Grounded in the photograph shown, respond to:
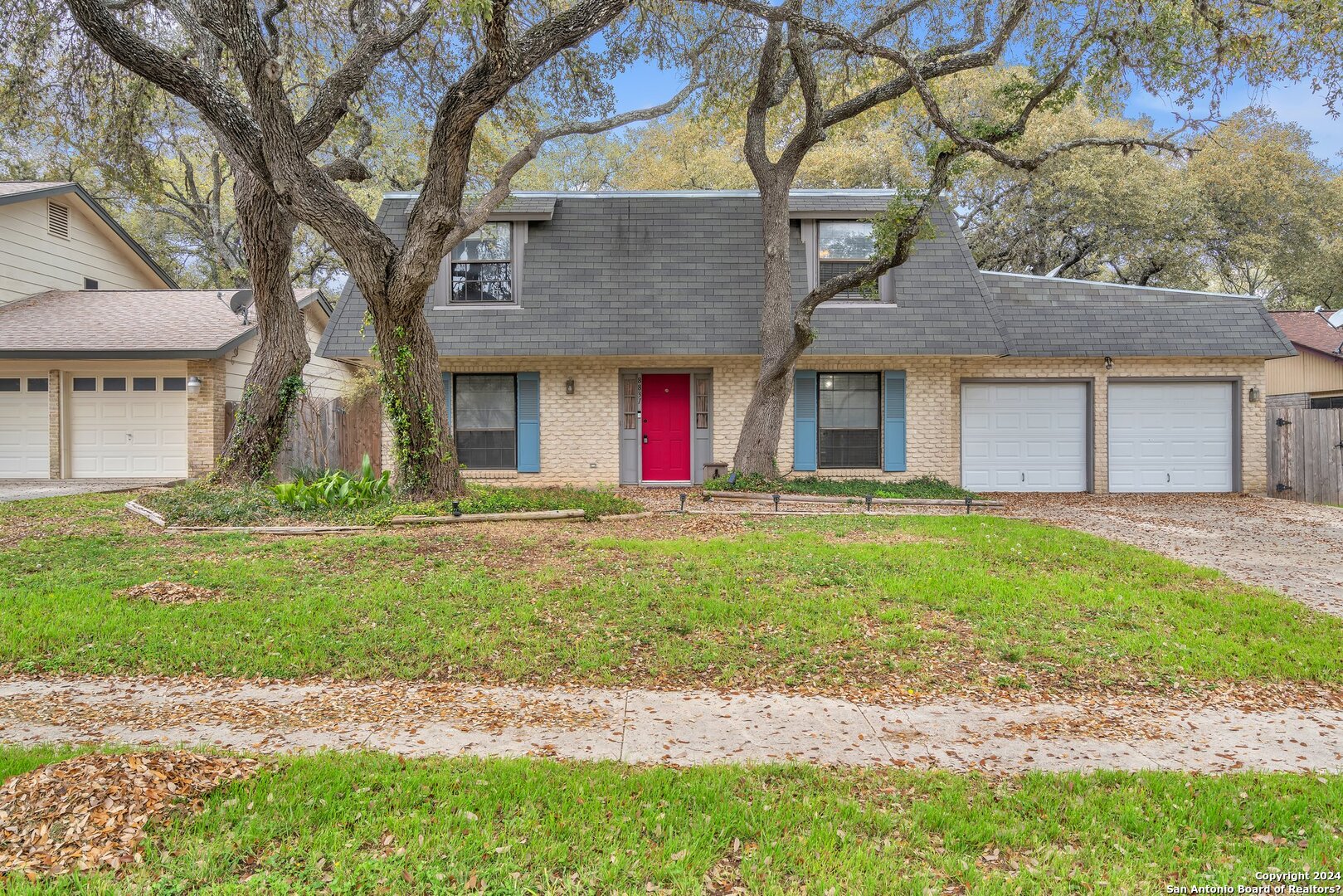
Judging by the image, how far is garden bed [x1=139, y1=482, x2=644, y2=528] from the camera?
8.82 meters

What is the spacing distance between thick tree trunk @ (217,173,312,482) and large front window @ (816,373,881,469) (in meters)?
9.01

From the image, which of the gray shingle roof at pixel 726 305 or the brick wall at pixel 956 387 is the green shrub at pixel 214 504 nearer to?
the gray shingle roof at pixel 726 305

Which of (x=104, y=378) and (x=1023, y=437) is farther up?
(x=104, y=378)

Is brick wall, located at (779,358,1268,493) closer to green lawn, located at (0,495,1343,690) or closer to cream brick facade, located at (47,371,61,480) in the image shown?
green lawn, located at (0,495,1343,690)

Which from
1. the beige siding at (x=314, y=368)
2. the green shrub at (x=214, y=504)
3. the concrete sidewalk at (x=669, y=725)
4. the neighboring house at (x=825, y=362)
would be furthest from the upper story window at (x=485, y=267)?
the concrete sidewalk at (x=669, y=725)

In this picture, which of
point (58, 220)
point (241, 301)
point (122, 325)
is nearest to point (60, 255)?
point (58, 220)

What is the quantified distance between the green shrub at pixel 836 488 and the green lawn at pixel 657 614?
3.52m

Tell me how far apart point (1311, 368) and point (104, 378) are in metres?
28.3

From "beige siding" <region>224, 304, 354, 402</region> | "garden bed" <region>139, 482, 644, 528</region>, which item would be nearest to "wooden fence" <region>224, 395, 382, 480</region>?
"beige siding" <region>224, 304, 354, 402</region>

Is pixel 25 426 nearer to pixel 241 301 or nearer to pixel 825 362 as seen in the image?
pixel 241 301

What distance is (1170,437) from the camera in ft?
47.6

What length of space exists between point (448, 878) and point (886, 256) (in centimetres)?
1051

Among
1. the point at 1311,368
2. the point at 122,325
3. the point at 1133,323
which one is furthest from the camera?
the point at 1311,368

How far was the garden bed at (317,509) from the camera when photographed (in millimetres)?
8820
